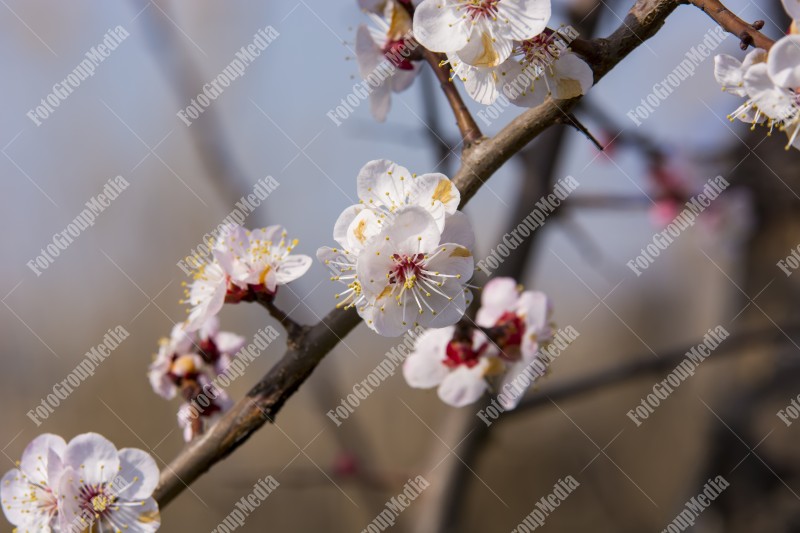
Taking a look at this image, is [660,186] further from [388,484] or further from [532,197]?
[388,484]

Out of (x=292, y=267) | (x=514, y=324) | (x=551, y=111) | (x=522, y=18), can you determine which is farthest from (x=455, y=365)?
(x=522, y=18)

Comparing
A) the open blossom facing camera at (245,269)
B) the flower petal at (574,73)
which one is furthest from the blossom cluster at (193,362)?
the flower petal at (574,73)

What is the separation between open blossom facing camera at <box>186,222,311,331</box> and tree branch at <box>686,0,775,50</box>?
763 mm

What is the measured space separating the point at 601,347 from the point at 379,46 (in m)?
8.49

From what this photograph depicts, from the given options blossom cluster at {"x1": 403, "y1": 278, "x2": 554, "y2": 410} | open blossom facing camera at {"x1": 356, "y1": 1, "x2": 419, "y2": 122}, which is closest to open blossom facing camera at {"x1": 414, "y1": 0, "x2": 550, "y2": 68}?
open blossom facing camera at {"x1": 356, "y1": 1, "x2": 419, "y2": 122}

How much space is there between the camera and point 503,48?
102 centimetres

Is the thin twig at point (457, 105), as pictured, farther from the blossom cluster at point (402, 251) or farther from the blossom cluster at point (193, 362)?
the blossom cluster at point (193, 362)

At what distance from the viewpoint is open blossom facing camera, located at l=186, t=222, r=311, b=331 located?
130 cm

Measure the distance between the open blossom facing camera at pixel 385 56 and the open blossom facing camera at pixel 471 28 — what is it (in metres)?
0.34

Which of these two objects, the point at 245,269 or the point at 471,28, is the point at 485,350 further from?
the point at 471,28

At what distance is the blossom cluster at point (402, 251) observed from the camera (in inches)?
38.6

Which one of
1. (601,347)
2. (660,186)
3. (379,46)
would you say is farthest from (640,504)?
(379,46)

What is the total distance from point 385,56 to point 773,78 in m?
0.78

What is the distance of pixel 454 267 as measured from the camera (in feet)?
3.36
